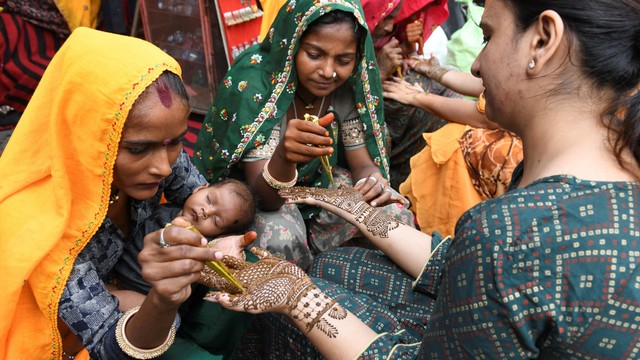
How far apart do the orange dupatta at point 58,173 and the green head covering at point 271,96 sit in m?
0.89

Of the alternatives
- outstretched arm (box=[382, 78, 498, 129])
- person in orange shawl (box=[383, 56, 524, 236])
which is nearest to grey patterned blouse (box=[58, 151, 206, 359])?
person in orange shawl (box=[383, 56, 524, 236])

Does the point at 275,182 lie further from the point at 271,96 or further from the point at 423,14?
the point at 423,14

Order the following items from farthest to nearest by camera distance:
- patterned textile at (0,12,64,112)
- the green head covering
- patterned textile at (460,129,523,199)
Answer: patterned textile at (0,12,64,112)
patterned textile at (460,129,523,199)
the green head covering

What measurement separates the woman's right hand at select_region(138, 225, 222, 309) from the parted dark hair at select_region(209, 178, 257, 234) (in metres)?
0.82

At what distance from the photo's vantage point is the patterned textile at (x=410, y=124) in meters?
3.71

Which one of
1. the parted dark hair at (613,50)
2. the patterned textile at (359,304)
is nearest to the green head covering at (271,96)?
the patterned textile at (359,304)

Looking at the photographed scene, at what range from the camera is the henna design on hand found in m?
2.14

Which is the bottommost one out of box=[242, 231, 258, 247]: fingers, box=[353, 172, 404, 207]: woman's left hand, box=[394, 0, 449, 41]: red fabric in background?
box=[353, 172, 404, 207]: woman's left hand

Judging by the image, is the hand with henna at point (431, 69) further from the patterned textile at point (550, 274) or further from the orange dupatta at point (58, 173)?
the patterned textile at point (550, 274)

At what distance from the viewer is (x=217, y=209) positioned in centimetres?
218

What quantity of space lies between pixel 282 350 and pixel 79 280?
674 mm

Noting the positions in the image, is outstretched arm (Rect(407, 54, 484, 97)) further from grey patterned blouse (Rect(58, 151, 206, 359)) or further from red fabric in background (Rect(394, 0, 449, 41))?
grey patterned blouse (Rect(58, 151, 206, 359))

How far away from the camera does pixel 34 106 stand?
1.63 meters

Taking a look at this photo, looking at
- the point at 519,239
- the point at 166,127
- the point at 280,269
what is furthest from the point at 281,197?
the point at 519,239
